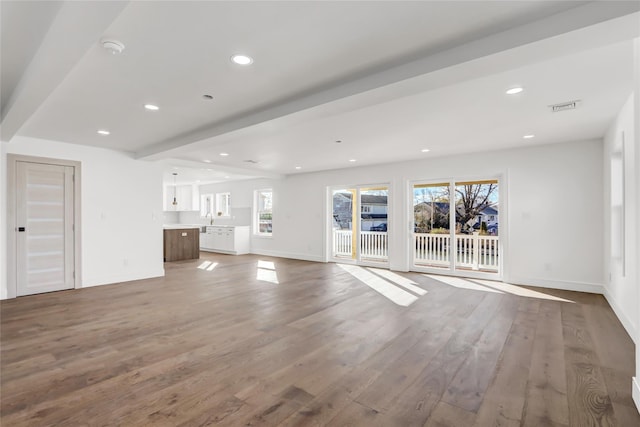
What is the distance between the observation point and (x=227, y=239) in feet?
32.0

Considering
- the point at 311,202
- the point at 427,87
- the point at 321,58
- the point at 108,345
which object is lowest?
the point at 108,345

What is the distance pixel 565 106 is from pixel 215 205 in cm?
1031

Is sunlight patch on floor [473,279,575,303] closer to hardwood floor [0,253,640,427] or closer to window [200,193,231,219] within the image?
hardwood floor [0,253,640,427]

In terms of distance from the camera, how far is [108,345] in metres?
2.89

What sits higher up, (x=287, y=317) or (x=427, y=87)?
(x=427, y=87)

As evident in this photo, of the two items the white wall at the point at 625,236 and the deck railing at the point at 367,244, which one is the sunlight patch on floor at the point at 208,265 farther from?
the white wall at the point at 625,236

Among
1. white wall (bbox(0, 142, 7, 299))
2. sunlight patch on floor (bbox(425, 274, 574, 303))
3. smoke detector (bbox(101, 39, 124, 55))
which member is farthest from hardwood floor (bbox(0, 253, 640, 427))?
smoke detector (bbox(101, 39, 124, 55))

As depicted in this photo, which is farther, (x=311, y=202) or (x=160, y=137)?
(x=311, y=202)

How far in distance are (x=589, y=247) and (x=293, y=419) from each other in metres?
5.39

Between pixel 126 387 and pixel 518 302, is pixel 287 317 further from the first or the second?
pixel 518 302

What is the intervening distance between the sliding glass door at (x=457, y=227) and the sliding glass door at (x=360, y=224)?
0.81m

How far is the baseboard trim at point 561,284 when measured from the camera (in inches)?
189

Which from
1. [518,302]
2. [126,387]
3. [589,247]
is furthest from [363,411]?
[589,247]

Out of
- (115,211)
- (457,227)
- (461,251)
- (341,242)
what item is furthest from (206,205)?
(461,251)
